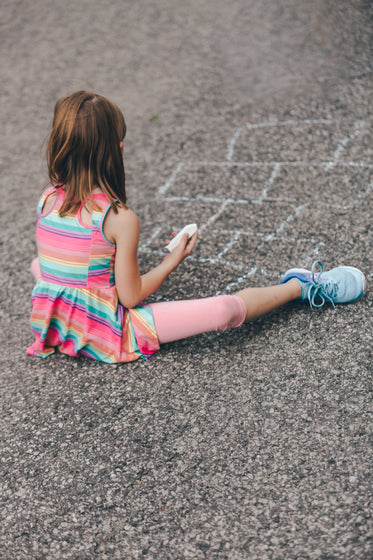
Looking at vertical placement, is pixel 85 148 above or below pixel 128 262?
above

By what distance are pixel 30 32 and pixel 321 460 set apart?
5.95m

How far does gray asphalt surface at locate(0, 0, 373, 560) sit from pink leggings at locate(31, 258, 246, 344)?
0.60 feet

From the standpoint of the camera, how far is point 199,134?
441 cm

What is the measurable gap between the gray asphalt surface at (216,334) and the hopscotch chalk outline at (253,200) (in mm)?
14

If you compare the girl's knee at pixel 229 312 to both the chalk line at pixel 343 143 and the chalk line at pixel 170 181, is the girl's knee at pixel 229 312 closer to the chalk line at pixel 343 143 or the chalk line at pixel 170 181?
the chalk line at pixel 170 181

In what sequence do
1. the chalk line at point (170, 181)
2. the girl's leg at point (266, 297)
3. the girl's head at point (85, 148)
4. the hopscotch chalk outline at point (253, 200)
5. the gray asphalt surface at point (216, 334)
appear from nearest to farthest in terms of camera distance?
the gray asphalt surface at point (216, 334) < the girl's head at point (85, 148) < the girl's leg at point (266, 297) < the hopscotch chalk outline at point (253, 200) < the chalk line at point (170, 181)

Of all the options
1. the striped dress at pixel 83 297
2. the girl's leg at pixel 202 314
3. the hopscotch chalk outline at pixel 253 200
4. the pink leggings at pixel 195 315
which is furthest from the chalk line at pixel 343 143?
the striped dress at pixel 83 297

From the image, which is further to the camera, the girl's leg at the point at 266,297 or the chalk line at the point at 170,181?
the chalk line at the point at 170,181

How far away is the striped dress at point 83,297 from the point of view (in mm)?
2447

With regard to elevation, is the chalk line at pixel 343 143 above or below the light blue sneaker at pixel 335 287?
above

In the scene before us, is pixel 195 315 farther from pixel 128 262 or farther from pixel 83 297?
pixel 83 297

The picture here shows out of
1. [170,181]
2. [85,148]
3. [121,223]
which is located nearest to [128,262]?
[121,223]

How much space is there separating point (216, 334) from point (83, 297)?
28.2 inches

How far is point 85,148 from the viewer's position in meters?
2.30
